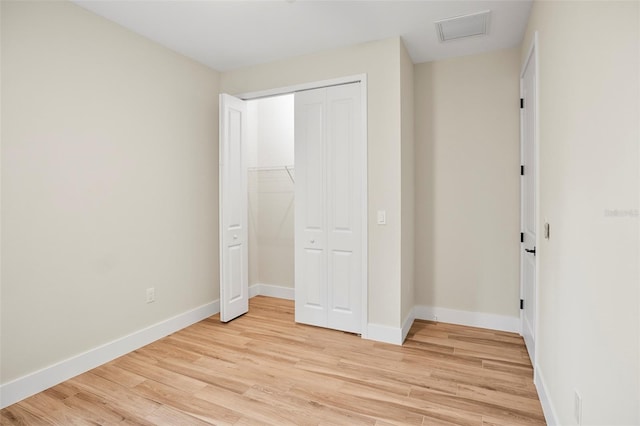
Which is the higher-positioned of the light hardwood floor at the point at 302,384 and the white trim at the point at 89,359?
the white trim at the point at 89,359

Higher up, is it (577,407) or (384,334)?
(577,407)

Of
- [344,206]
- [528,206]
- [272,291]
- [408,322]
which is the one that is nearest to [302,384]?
[408,322]

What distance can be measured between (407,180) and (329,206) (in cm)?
79

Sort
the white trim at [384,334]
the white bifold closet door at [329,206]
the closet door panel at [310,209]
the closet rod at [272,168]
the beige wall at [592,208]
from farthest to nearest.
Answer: the closet rod at [272,168], the closet door panel at [310,209], the white bifold closet door at [329,206], the white trim at [384,334], the beige wall at [592,208]

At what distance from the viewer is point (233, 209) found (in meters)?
3.63

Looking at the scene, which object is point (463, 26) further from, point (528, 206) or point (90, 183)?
point (90, 183)

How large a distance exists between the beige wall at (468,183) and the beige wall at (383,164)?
0.70m

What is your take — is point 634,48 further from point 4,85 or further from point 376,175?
point 4,85

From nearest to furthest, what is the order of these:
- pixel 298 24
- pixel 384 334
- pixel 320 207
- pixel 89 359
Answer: pixel 89 359 < pixel 298 24 < pixel 384 334 < pixel 320 207

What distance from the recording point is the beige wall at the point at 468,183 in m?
3.29

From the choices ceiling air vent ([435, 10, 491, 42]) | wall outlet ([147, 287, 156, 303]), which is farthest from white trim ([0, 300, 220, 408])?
ceiling air vent ([435, 10, 491, 42])

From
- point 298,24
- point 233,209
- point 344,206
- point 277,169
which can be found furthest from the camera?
point 277,169

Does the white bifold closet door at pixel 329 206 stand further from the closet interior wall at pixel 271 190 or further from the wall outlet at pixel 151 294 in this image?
the wall outlet at pixel 151 294

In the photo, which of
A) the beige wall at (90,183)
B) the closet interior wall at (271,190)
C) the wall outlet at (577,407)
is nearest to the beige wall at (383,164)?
the closet interior wall at (271,190)
